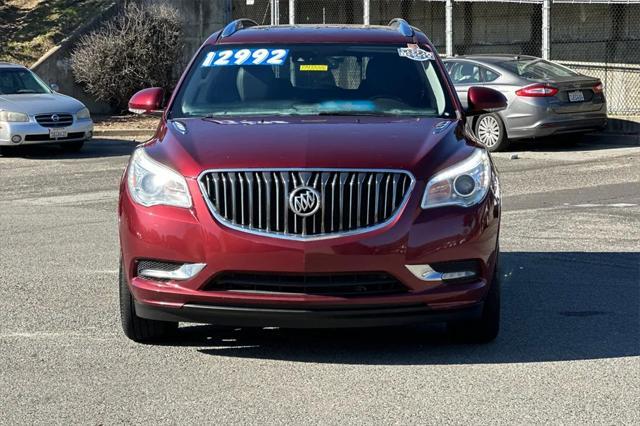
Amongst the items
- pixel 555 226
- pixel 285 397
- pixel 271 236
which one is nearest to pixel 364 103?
pixel 271 236

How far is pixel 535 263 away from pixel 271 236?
3943 millimetres

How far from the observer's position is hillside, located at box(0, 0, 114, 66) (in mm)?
28734

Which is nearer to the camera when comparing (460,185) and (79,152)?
(460,185)

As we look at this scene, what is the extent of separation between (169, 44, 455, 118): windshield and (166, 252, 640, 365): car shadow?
1361mm

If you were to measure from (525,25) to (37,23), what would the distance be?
1273 centimetres

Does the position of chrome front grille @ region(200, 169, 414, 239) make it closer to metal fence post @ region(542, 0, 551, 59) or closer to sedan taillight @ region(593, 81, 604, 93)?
sedan taillight @ region(593, 81, 604, 93)

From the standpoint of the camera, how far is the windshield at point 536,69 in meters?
19.7

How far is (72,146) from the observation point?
20.6 m

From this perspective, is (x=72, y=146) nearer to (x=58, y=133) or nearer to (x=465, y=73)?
(x=58, y=133)

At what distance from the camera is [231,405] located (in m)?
5.48

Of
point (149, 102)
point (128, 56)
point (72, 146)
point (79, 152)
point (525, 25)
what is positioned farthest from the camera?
point (525, 25)

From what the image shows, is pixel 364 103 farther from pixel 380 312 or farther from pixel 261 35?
pixel 380 312

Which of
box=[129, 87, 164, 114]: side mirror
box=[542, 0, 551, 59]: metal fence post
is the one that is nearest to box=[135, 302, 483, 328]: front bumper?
box=[129, 87, 164, 114]: side mirror

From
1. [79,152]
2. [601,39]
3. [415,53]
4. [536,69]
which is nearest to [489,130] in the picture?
[536,69]
